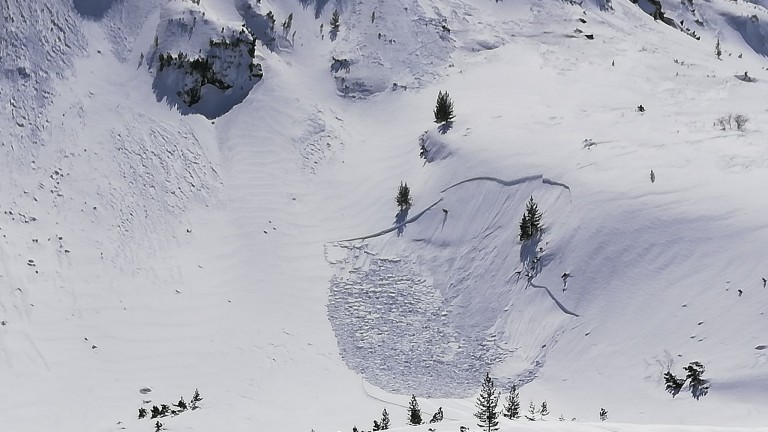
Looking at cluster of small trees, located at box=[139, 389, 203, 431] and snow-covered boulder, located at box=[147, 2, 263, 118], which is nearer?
cluster of small trees, located at box=[139, 389, 203, 431]

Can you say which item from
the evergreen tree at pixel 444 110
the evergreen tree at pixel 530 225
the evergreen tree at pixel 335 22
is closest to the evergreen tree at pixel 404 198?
the evergreen tree at pixel 444 110

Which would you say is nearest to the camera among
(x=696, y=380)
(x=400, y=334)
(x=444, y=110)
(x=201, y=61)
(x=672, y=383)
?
(x=696, y=380)

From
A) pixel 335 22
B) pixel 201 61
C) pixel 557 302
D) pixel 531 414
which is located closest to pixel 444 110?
pixel 335 22

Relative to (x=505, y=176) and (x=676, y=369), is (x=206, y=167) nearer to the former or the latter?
(x=505, y=176)

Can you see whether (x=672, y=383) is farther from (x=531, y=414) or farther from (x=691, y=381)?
(x=531, y=414)

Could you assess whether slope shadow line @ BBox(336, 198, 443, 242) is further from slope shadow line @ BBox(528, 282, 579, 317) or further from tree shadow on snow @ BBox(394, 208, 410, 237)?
slope shadow line @ BBox(528, 282, 579, 317)

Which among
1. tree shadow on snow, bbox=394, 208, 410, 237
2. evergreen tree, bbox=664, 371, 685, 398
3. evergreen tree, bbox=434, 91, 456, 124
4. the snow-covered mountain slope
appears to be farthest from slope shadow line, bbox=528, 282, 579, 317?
evergreen tree, bbox=434, 91, 456, 124

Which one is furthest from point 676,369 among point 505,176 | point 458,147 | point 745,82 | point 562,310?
point 745,82

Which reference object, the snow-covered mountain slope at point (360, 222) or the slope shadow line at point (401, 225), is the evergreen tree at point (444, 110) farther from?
the slope shadow line at point (401, 225)
